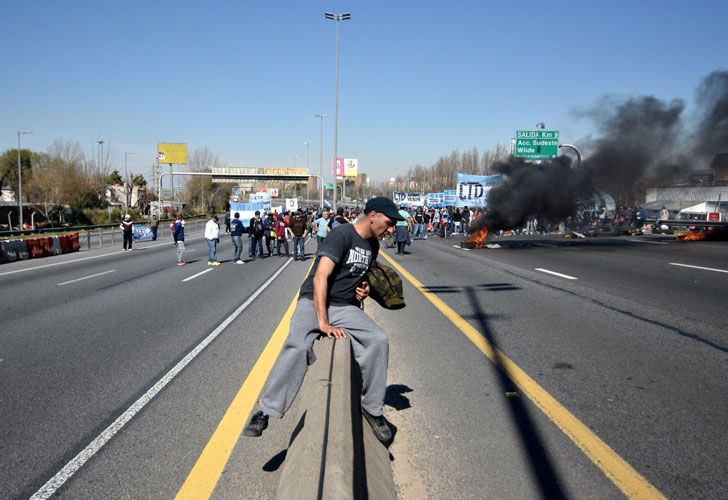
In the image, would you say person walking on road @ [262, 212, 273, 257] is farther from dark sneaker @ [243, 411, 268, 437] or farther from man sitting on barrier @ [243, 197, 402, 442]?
dark sneaker @ [243, 411, 268, 437]

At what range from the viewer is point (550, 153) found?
3344cm

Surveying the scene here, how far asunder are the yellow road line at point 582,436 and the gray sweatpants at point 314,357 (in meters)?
1.38

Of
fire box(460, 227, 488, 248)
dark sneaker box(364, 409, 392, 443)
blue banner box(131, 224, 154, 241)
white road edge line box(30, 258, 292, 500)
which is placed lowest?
blue banner box(131, 224, 154, 241)

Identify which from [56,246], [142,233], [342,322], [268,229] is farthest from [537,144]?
[342,322]

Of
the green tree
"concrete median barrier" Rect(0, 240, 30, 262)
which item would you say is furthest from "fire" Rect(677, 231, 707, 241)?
the green tree

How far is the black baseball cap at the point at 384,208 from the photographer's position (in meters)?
3.83

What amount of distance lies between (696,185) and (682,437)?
50.2 metres

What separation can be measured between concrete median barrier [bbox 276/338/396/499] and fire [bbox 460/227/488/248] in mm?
22989

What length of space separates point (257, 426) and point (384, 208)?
1613mm

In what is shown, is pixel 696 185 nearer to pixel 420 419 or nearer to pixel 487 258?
pixel 487 258

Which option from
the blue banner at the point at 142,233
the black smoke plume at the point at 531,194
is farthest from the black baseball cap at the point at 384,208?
the blue banner at the point at 142,233

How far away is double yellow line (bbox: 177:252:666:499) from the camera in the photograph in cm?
323

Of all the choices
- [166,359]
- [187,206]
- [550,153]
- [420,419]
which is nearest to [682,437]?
[420,419]

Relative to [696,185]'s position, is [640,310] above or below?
below
